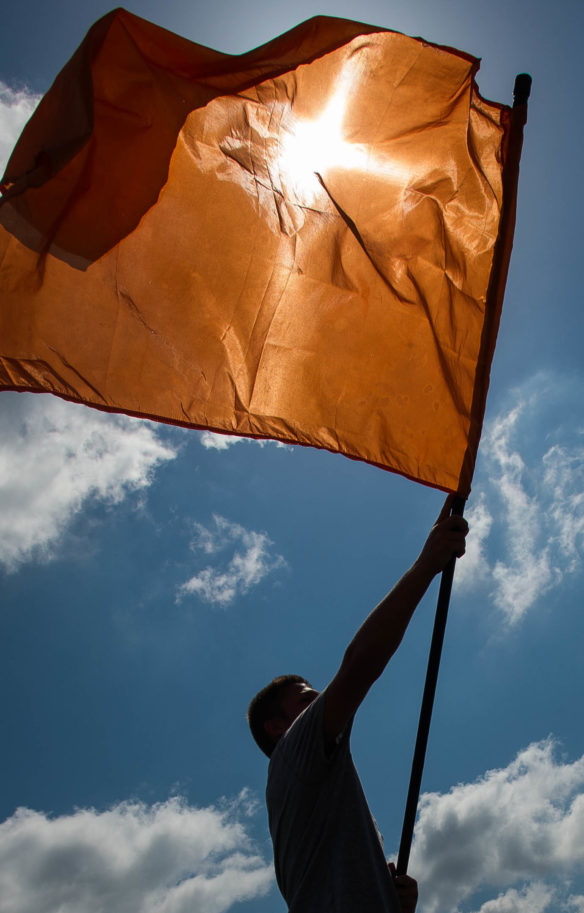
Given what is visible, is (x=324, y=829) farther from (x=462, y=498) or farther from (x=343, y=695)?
(x=462, y=498)

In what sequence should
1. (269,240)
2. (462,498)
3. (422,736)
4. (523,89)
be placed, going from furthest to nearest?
(523,89), (269,240), (462,498), (422,736)

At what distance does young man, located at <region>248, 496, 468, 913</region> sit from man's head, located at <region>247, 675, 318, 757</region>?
2.41 feet

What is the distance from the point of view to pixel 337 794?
3373 mm

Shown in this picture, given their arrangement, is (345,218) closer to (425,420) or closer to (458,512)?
(425,420)

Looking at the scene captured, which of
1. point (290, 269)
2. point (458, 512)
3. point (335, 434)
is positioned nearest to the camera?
point (458, 512)

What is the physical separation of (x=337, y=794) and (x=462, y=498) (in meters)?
1.92

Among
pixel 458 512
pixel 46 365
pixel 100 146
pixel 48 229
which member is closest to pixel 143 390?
pixel 46 365

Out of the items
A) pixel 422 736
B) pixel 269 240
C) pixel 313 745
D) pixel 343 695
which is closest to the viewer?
pixel 343 695

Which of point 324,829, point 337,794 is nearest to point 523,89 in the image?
point 337,794

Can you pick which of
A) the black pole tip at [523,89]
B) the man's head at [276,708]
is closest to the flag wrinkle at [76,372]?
the man's head at [276,708]

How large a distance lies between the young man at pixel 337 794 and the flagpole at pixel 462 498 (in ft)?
2.67

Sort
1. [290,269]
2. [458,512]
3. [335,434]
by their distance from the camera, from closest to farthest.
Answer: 1. [458,512]
2. [335,434]
3. [290,269]

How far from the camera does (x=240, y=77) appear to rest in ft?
17.3

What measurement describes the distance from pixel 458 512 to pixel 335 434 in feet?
2.96
